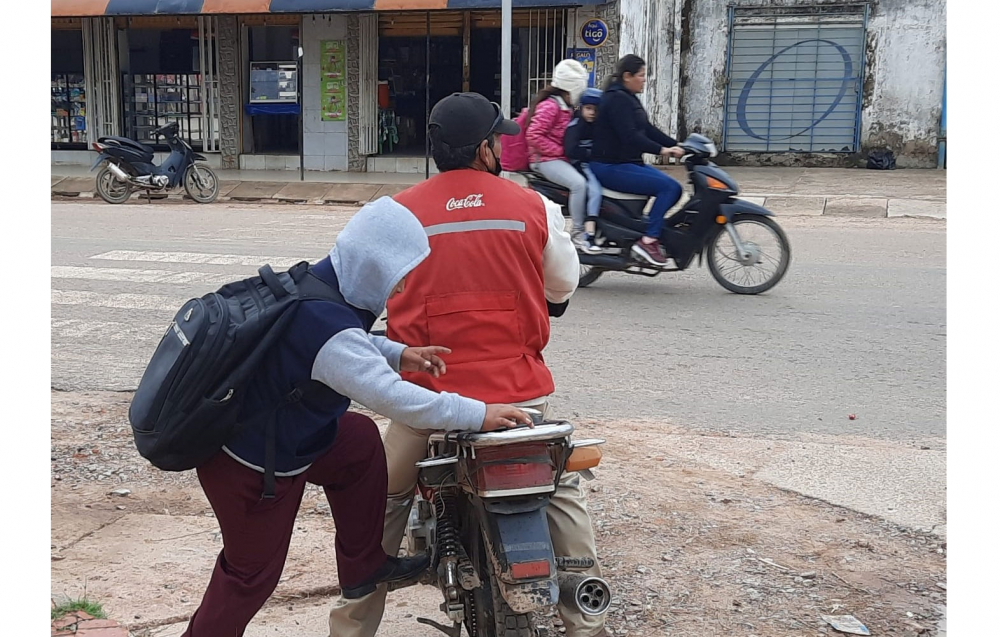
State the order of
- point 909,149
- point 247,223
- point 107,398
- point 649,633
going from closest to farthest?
point 649,633 → point 107,398 → point 247,223 → point 909,149

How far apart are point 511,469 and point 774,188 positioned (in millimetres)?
14776

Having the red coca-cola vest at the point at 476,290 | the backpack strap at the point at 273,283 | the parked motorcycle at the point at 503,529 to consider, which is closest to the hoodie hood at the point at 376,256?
the backpack strap at the point at 273,283

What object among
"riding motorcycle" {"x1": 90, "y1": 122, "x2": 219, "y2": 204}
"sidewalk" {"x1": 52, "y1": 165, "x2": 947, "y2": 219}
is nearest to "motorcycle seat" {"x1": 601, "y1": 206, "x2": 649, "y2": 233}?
"sidewalk" {"x1": 52, "y1": 165, "x2": 947, "y2": 219}

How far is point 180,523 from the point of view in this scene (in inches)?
178

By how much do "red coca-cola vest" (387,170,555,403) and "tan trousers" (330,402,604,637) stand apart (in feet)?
0.55

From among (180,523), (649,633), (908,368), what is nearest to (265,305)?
(649,633)

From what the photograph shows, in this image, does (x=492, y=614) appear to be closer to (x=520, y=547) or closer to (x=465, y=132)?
(x=520, y=547)

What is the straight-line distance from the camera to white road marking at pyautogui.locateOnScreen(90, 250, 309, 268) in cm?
1044

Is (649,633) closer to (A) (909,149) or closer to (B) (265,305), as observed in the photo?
(B) (265,305)

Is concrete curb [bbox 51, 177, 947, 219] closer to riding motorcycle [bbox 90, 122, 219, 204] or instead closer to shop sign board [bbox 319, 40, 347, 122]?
riding motorcycle [bbox 90, 122, 219, 204]

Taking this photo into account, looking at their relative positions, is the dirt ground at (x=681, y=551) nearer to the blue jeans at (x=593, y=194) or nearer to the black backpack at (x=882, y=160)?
the blue jeans at (x=593, y=194)

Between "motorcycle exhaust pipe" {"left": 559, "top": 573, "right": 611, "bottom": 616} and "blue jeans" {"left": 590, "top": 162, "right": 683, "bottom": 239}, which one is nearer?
"motorcycle exhaust pipe" {"left": 559, "top": 573, "right": 611, "bottom": 616}

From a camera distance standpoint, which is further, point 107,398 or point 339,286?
point 107,398

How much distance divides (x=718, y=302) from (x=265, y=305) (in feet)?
20.8
